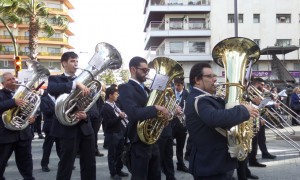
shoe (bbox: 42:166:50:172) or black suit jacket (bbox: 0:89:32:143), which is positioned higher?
black suit jacket (bbox: 0:89:32:143)

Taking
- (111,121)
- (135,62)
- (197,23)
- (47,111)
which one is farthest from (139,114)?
(197,23)

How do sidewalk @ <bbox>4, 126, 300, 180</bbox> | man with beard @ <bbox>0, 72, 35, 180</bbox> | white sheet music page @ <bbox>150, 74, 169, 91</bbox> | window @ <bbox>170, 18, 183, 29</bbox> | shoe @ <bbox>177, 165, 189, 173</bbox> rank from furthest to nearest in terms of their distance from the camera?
1. window @ <bbox>170, 18, 183, 29</bbox>
2. shoe @ <bbox>177, 165, 189, 173</bbox>
3. sidewalk @ <bbox>4, 126, 300, 180</bbox>
4. man with beard @ <bbox>0, 72, 35, 180</bbox>
5. white sheet music page @ <bbox>150, 74, 169, 91</bbox>

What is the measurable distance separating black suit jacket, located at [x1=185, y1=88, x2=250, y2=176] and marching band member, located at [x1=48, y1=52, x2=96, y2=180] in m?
1.75

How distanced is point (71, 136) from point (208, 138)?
7.30 feet

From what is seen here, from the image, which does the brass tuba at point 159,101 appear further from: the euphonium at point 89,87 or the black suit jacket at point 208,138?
the black suit jacket at point 208,138

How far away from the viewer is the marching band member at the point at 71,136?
5176 mm

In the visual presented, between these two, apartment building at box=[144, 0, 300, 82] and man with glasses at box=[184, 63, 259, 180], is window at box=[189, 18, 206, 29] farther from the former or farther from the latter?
man with glasses at box=[184, 63, 259, 180]

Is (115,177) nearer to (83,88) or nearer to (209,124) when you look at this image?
(83,88)

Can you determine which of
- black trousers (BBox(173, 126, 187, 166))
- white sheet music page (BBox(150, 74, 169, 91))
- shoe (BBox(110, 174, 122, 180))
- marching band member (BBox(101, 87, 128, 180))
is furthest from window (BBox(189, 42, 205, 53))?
white sheet music page (BBox(150, 74, 169, 91))

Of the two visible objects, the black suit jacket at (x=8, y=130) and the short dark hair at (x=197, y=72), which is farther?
the black suit jacket at (x=8, y=130)

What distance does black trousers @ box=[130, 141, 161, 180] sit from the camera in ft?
15.4

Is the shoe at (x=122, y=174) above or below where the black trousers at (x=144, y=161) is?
below

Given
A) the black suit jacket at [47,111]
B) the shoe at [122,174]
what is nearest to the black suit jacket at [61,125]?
the shoe at [122,174]

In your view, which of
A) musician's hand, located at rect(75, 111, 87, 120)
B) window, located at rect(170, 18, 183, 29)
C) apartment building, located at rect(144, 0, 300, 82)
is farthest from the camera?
window, located at rect(170, 18, 183, 29)
